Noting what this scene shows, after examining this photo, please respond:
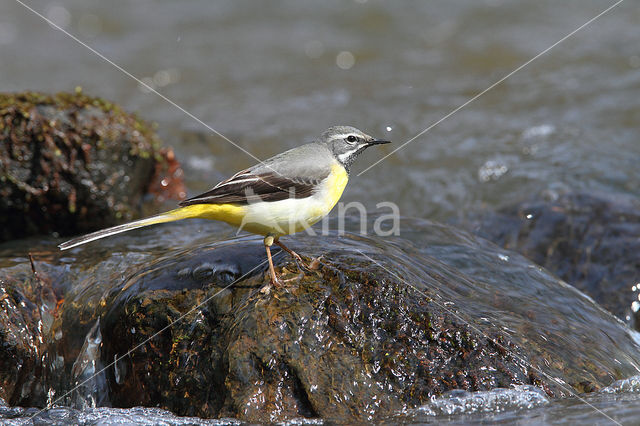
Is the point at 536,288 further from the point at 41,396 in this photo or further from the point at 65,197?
Result: the point at 65,197

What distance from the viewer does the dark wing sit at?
647cm

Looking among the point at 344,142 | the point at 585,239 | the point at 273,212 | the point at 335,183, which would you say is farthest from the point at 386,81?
the point at 273,212

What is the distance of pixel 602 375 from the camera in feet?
19.7

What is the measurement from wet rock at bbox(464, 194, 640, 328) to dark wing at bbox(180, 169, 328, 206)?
4208mm

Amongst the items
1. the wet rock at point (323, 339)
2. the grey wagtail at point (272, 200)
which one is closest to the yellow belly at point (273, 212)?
the grey wagtail at point (272, 200)

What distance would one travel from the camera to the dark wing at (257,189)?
6.47 meters

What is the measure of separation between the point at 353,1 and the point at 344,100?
6.60 meters

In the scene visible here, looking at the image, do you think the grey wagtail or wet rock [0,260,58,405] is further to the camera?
wet rock [0,260,58,405]

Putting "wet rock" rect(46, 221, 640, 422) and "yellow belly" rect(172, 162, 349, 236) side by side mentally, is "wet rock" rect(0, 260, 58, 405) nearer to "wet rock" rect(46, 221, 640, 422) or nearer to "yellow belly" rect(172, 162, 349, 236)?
"wet rock" rect(46, 221, 640, 422)

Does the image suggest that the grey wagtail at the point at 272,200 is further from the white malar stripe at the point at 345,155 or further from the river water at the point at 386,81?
the river water at the point at 386,81

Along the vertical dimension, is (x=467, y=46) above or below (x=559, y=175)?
above

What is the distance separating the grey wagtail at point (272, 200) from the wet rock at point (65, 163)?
351 cm

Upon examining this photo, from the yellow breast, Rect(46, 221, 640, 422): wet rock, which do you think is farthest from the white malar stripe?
Rect(46, 221, 640, 422): wet rock

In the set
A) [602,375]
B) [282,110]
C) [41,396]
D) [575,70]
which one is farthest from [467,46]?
[41,396]
